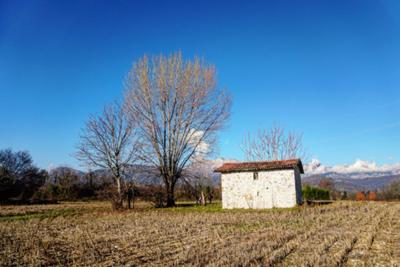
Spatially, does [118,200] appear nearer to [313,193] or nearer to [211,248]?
[211,248]

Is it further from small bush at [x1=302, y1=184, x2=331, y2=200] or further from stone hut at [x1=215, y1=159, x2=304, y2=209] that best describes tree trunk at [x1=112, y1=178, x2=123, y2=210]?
small bush at [x1=302, y1=184, x2=331, y2=200]

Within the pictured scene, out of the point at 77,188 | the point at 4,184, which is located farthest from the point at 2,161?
the point at 77,188

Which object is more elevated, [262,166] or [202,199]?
Result: [262,166]

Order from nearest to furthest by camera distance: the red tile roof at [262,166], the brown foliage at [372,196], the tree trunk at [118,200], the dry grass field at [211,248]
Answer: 1. the dry grass field at [211,248]
2. the red tile roof at [262,166]
3. the tree trunk at [118,200]
4. the brown foliage at [372,196]

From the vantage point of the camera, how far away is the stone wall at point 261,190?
24.6 meters

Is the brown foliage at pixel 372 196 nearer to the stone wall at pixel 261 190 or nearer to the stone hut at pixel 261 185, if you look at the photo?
the stone hut at pixel 261 185

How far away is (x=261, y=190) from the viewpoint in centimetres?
2528

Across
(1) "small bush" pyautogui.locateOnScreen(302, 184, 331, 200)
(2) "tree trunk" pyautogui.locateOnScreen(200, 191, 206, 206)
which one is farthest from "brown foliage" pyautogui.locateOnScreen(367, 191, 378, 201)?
(2) "tree trunk" pyautogui.locateOnScreen(200, 191, 206, 206)

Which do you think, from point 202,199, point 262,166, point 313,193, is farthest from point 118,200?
point 313,193

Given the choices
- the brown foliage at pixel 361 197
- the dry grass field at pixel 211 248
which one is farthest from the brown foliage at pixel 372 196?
the dry grass field at pixel 211 248

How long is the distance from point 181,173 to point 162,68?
9.81 m

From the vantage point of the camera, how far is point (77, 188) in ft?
157

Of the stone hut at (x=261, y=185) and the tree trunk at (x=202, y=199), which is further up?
the stone hut at (x=261, y=185)

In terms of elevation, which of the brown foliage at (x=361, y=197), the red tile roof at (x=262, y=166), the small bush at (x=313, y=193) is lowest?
the brown foliage at (x=361, y=197)
